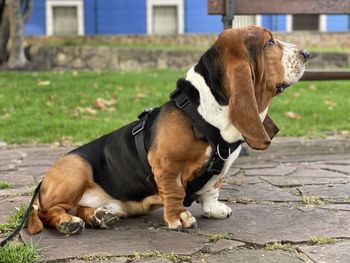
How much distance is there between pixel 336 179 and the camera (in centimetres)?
484

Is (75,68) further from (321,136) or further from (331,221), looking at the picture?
(331,221)

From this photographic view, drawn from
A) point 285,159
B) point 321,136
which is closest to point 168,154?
point 285,159

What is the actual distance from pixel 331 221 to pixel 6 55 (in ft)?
41.9

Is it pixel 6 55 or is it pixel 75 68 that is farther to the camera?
pixel 75 68

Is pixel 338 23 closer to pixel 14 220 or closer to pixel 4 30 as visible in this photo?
pixel 4 30

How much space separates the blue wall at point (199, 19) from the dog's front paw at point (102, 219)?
818 inches

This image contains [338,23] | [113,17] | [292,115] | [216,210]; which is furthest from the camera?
[338,23]

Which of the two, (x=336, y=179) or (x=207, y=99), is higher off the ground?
(x=207, y=99)

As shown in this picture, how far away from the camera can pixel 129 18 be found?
2416 cm

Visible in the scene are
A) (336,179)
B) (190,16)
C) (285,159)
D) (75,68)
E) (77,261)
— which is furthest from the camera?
(190,16)

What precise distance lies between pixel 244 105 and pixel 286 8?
11.0 ft

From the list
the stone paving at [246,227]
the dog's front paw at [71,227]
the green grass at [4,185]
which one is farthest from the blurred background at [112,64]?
the dog's front paw at [71,227]


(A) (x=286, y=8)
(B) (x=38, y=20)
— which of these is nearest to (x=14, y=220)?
(A) (x=286, y=8)

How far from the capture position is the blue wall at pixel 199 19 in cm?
2384
